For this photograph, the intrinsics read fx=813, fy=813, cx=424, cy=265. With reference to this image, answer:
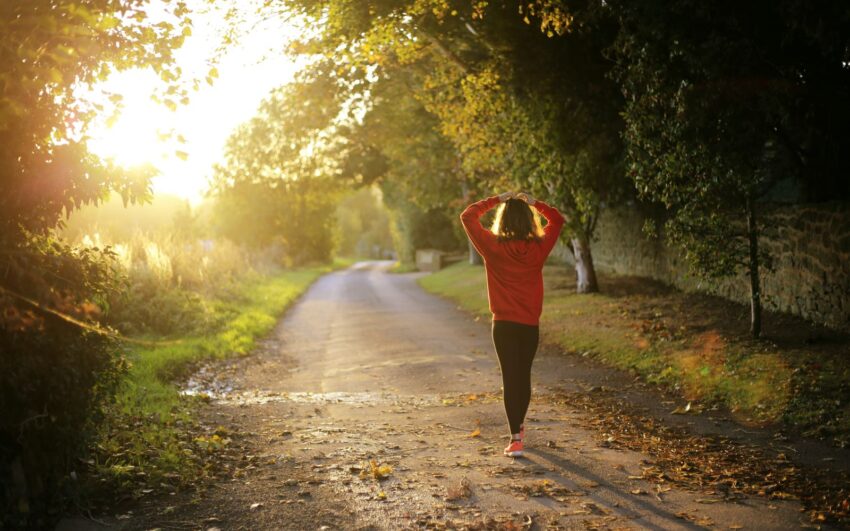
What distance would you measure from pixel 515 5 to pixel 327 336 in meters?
8.30

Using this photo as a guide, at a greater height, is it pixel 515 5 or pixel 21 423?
pixel 515 5

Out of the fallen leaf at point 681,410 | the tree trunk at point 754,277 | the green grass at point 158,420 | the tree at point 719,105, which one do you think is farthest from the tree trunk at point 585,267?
the fallen leaf at point 681,410

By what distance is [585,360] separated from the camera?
43.8 feet

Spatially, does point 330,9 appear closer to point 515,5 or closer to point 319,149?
point 515,5

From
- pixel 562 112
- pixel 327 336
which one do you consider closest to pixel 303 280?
pixel 327 336

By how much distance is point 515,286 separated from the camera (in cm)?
709

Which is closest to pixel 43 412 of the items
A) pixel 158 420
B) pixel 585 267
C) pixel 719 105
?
pixel 158 420

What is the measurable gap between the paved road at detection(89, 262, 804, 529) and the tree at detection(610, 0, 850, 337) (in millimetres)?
2858

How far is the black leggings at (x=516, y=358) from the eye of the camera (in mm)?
7152

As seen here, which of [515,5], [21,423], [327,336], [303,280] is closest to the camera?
[21,423]

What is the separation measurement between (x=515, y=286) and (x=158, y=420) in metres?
4.06

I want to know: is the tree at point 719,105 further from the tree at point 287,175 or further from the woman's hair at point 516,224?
the tree at point 287,175

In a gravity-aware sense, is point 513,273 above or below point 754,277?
above

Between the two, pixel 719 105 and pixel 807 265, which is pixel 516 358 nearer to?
pixel 719 105
